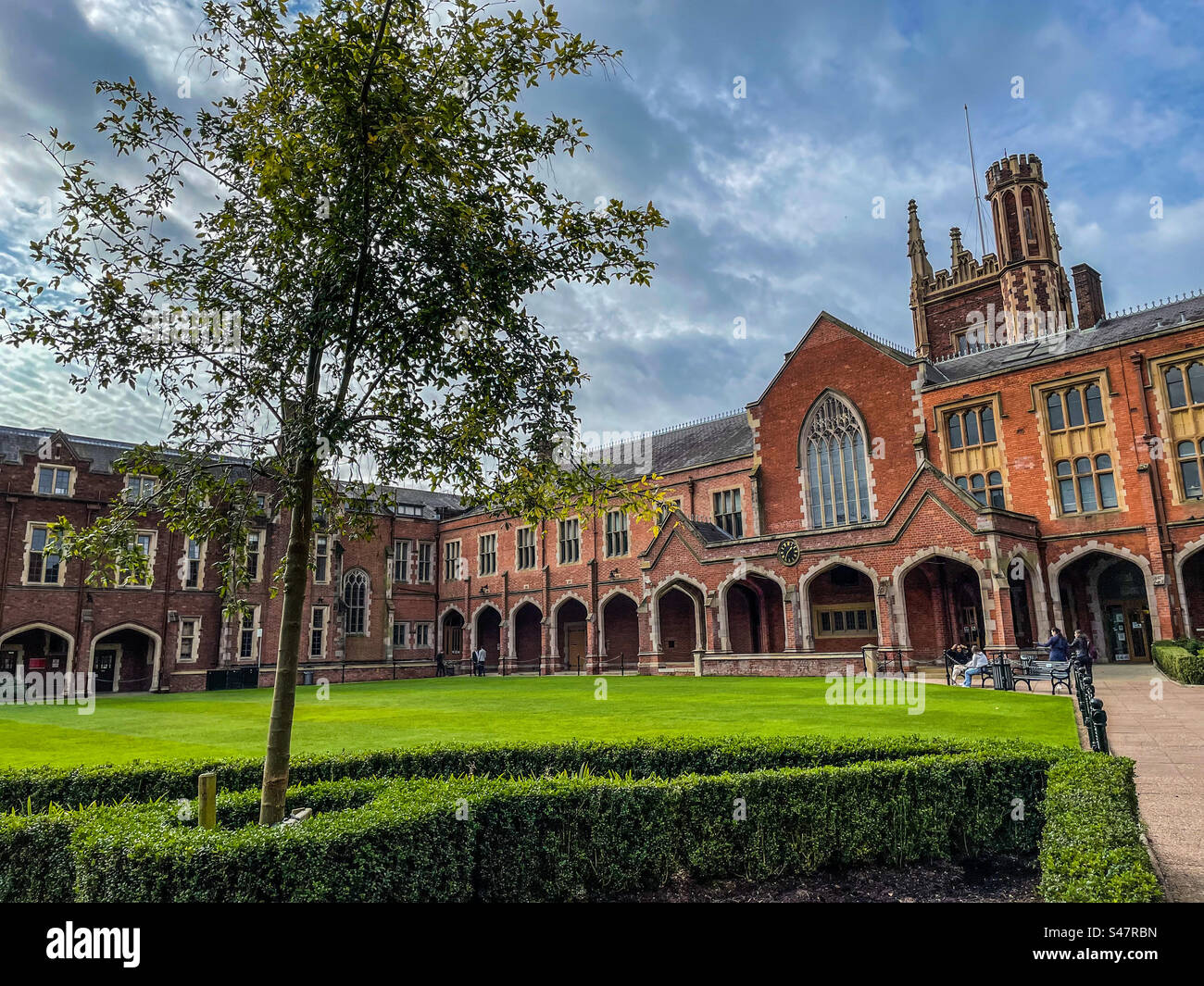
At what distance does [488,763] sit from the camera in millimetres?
8805

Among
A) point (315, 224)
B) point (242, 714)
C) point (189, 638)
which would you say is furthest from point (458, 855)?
point (189, 638)

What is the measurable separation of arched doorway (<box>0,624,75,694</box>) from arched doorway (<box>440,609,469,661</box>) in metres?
20.8

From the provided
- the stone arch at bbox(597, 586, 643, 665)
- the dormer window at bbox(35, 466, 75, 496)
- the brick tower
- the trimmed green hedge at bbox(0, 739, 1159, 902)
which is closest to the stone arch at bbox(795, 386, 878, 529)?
the stone arch at bbox(597, 586, 643, 665)

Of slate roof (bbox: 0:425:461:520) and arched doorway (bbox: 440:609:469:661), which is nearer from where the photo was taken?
slate roof (bbox: 0:425:461:520)

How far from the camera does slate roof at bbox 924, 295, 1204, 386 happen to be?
28156mm

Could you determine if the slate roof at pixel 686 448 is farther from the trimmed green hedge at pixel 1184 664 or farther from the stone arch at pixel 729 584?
the trimmed green hedge at pixel 1184 664

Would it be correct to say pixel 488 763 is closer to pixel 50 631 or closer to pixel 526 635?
pixel 50 631

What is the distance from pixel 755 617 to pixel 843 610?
4.38 metres

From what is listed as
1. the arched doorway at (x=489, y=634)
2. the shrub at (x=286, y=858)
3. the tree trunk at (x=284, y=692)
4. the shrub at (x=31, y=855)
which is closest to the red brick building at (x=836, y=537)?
the arched doorway at (x=489, y=634)

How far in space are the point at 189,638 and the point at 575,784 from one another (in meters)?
35.0

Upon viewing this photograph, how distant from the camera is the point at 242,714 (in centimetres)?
1828

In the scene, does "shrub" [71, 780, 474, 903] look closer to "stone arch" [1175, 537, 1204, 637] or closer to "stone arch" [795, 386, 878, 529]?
"stone arch" [1175, 537, 1204, 637]
